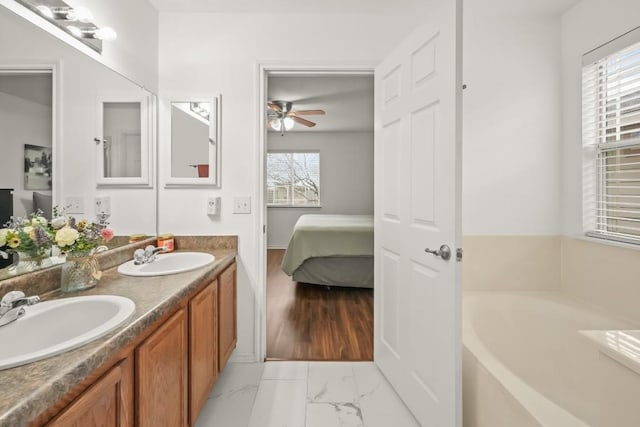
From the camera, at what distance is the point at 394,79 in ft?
5.96

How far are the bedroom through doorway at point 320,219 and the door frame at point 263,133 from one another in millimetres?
41

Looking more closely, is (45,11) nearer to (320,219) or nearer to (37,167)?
(37,167)

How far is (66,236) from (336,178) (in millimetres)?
5793

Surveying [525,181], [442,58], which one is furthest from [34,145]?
[525,181]

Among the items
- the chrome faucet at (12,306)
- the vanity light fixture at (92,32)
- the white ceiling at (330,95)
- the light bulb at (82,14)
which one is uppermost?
the white ceiling at (330,95)

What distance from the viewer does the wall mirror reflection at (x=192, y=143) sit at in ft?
6.98

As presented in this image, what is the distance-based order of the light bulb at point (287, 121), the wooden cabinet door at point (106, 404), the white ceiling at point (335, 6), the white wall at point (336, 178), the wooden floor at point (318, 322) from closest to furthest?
the wooden cabinet door at point (106, 404), the white ceiling at point (335, 6), the wooden floor at point (318, 322), the light bulb at point (287, 121), the white wall at point (336, 178)

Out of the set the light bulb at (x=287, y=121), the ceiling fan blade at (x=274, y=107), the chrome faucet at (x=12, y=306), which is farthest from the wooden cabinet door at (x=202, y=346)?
the light bulb at (x=287, y=121)

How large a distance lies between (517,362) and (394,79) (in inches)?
69.2

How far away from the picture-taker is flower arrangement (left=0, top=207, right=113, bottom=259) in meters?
1.11

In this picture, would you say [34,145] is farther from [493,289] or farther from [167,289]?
[493,289]

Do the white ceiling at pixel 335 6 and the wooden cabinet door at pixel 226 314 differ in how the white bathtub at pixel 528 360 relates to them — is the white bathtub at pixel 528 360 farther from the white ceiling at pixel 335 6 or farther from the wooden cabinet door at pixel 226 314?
the white ceiling at pixel 335 6

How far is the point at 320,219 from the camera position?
4637mm

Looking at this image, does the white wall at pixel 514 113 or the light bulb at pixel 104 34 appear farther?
the white wall at pixel 514 113
